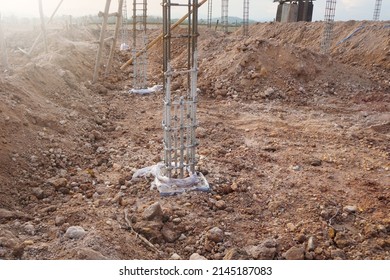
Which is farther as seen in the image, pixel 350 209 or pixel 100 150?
pixel 100 150

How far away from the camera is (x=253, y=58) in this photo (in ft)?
39.5

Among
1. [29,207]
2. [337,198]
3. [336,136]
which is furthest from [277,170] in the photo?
[29,207]

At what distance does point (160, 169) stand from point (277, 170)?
187 cm

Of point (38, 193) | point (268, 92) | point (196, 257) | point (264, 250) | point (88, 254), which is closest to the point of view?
point (88, 254)

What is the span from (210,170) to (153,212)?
169cm

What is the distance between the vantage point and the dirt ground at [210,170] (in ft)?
12.9

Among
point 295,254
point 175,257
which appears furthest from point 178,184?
point 295,254

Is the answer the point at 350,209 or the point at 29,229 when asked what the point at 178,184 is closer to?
the point at 29,229

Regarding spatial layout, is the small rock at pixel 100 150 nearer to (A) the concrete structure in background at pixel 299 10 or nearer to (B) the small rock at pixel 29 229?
(B) the small rock at pixel 29 229

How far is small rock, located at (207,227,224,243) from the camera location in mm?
3952

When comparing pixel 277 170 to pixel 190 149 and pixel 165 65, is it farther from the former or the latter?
pixel 165 65

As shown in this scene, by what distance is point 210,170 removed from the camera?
566 centimetres

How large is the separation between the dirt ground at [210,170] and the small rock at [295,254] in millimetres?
10

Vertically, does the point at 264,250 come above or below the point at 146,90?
below
